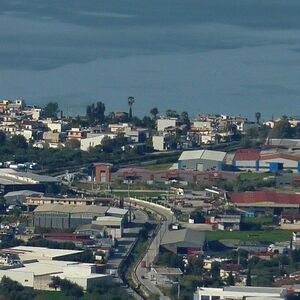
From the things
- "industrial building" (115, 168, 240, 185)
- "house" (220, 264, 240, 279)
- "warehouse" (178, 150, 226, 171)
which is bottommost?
"house" (220, 264, 240, 279)

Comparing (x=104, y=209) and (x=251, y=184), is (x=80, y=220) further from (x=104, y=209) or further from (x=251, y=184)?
(x=251, y=184)

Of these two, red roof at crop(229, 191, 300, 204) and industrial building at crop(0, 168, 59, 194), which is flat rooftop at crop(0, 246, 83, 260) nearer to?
red roof at crop(229, 191, 300, 204)

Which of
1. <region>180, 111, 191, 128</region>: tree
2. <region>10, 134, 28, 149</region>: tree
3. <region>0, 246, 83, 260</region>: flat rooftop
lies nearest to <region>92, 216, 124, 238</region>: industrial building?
<region>0, 246, 83, 260</region>: flat rooftop

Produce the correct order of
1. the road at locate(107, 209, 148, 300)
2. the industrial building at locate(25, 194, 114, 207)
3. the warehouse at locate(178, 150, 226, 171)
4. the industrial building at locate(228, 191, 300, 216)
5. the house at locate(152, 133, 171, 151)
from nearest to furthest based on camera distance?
the road at locate(107, 209, 148, 300)
the industrial building at locate(25, 194, 114, 207)
the industrial building at locate(228, 191, 300, 216)
the warehouse at locate(178, 150, 226, 171)
the house at locate(152, 133, 171, 151)

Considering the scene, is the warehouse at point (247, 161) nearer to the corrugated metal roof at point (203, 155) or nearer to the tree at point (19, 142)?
→ the corrugated metal roof at point (203, 155)

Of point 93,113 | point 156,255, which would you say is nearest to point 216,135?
point 93,113

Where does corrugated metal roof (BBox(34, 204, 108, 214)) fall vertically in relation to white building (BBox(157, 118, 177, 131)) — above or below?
below

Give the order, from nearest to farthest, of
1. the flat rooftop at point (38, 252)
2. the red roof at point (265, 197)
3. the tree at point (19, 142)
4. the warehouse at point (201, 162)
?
the flat rooftop at point (38, 252), the red roof at point (265, 197), the warehouse at point (201, 162), the tree at point (19, 142)

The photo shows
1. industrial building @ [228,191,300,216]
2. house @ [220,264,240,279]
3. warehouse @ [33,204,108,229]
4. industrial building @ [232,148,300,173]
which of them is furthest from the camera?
industrial building @ [232,148,300,173]

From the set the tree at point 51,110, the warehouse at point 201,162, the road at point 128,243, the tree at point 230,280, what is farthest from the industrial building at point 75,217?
the tree at point 51,110
